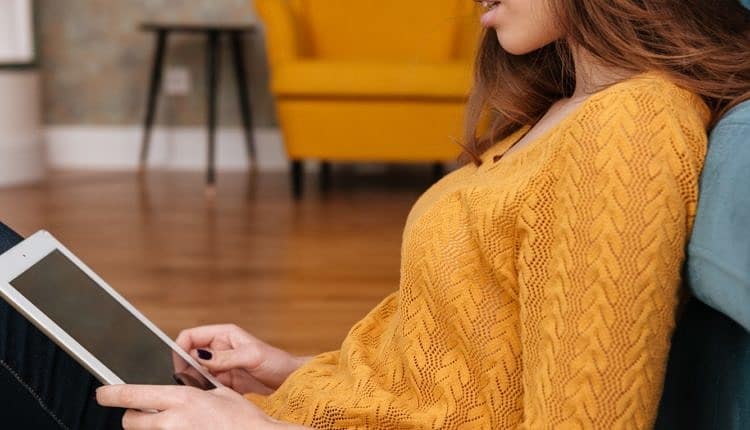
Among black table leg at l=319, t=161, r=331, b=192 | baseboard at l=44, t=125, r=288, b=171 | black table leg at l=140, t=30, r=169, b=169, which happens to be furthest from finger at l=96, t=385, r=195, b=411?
baseboard at l=44, t=125, r=288, b=171

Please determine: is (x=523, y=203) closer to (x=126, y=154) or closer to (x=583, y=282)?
(x=583, y=282)

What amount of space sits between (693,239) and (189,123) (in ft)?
16.3

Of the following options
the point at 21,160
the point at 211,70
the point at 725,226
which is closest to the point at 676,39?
the point at 725,226

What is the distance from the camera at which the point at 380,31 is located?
201 inches

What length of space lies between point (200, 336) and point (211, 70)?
12.6 feet

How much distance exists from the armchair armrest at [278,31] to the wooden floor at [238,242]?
56 centimetres

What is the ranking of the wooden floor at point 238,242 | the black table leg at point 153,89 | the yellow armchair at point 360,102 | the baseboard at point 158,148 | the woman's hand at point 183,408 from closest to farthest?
the woman's hand at point 183,408 < the wooden floor at point 238,242 < the yellow armchair at point 360,102 < the black table leg at point 153,89 < the baseboard at point 158,148

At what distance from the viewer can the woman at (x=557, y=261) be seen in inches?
30.5

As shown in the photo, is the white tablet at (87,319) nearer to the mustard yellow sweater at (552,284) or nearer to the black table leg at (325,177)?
the mustard yellow sweater at (552,284)

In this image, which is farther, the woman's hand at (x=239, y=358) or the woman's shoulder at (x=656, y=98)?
the woman's hand at (x=239, y=358)

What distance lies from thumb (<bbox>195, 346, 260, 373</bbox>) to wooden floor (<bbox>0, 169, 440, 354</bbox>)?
1277 mm

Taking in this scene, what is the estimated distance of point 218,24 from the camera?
5.26 m

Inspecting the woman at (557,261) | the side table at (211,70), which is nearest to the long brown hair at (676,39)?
the woman at (557,261)

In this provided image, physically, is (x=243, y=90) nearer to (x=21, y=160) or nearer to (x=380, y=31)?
(x=380, y=31)
